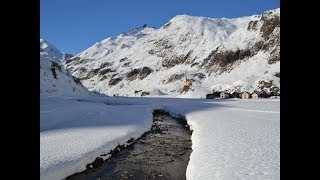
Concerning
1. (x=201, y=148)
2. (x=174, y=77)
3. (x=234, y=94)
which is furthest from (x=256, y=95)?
(x=174, y=77)

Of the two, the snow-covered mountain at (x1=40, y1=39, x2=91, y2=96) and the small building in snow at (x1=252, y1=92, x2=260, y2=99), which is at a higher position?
the snow-covered mountain at (x1=40, y1=39, x2=91, y2=96)

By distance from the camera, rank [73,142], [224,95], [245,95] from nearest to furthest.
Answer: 1. [73,142]
2. [245,95]
3. [224,95]

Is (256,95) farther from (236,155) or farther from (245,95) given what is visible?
(236,155)

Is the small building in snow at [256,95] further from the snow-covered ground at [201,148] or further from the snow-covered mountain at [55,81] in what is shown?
the snow-covered ground at [201,148]

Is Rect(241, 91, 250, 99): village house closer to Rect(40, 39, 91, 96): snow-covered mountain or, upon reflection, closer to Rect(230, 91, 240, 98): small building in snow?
Rect(230, 91, 240, 98): small building in snow

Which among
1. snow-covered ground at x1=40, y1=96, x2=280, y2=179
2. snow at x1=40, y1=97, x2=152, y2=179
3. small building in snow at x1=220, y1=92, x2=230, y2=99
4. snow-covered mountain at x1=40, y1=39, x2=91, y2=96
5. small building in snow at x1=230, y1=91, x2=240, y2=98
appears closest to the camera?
snow-covered ground at x1=40, y1=96, x2=280, y2=179

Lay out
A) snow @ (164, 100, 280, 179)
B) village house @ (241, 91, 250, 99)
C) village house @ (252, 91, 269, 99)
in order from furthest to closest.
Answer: village house @ (241, 91, 250, 99), village house @ (252, 91, 269, 99), snow @ (164, 100, 280, 179)

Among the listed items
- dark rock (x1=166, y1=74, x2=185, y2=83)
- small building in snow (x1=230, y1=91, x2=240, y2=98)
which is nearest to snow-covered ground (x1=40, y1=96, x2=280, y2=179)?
small building in snow (x1=230, y1=91, x2=240, y2=98)
